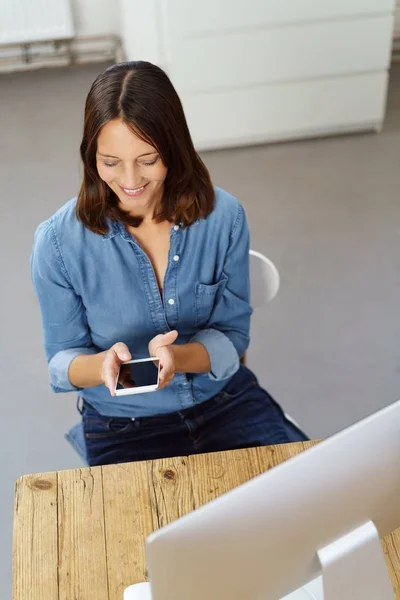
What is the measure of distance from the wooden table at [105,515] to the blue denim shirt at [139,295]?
10.7 inches

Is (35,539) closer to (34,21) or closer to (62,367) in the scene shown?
→ (62,367)

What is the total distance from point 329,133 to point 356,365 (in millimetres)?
1521

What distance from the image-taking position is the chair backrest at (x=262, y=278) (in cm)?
188

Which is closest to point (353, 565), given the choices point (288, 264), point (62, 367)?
point (62, 367)

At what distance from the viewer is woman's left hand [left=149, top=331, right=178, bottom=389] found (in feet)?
5.00

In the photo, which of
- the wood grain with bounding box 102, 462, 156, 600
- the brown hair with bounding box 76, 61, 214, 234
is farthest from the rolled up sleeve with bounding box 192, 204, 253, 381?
the wood grain with bounding box 102, 462, 156, 600

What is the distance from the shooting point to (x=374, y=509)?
3.50 ft

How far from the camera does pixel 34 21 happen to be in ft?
13.8

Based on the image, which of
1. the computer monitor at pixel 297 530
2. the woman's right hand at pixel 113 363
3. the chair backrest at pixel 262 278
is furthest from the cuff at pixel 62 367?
the computer monitor at pixel 297 530

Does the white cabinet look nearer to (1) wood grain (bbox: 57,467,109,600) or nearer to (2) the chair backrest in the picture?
(2) the chair backrest

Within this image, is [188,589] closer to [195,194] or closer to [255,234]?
[195,194]

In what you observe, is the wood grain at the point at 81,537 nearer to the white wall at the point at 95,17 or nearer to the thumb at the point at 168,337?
the thumb at the point at 168,337

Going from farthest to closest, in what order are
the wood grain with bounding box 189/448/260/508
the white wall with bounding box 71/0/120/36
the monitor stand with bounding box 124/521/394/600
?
the white wall with bounding box 71/0/120/36 < the wood grain with bounding box 189/448/260/508 < the monitor stand with bounding box 124/521/394/600

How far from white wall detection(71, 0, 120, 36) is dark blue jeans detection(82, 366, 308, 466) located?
10.2ft
